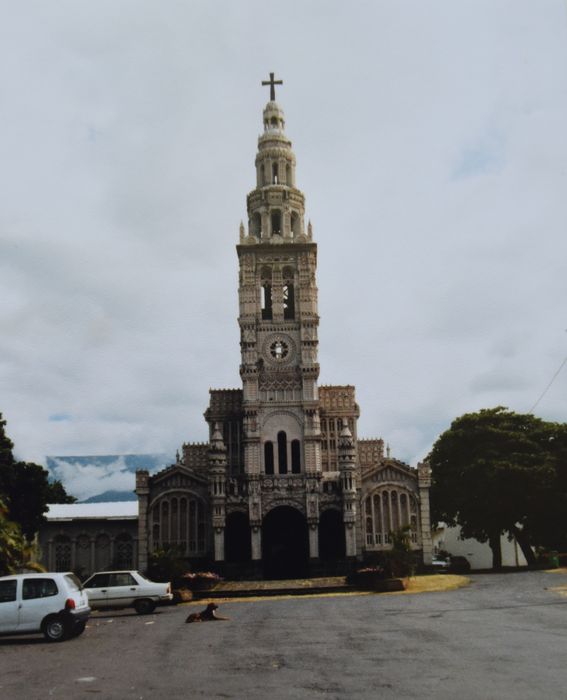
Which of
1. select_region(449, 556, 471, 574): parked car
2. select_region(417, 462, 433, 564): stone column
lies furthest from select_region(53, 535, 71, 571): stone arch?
select_region(449, 556, 471, 574): parked car

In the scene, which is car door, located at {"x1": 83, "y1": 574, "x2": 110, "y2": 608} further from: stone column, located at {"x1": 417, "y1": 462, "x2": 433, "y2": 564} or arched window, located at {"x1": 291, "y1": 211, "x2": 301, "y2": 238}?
arched window, located at {"x1": 291, "y1": 211, "x2": 301, "y2": 238}

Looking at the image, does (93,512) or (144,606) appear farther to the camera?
(93,512)

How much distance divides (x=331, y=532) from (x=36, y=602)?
36.1 m

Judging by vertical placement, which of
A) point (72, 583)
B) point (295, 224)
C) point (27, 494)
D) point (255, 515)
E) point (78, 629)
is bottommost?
point (78, 629)

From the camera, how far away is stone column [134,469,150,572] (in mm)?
55812

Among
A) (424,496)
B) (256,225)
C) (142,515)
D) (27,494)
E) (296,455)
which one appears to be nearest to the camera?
(27,494)

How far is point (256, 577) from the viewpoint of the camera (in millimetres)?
53000

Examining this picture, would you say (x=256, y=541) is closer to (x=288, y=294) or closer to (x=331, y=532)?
(x=331, y=532)

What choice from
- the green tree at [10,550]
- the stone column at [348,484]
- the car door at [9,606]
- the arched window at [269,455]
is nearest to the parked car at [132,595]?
the green tree at [10,550]

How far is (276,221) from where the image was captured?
210ft

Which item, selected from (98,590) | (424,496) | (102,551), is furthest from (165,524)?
(98,590)

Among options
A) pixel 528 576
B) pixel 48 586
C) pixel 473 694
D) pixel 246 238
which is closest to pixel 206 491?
pixel 246 238

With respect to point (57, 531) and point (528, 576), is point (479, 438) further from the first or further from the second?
point (57, 531)

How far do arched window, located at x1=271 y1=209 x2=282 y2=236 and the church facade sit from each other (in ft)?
5.47
